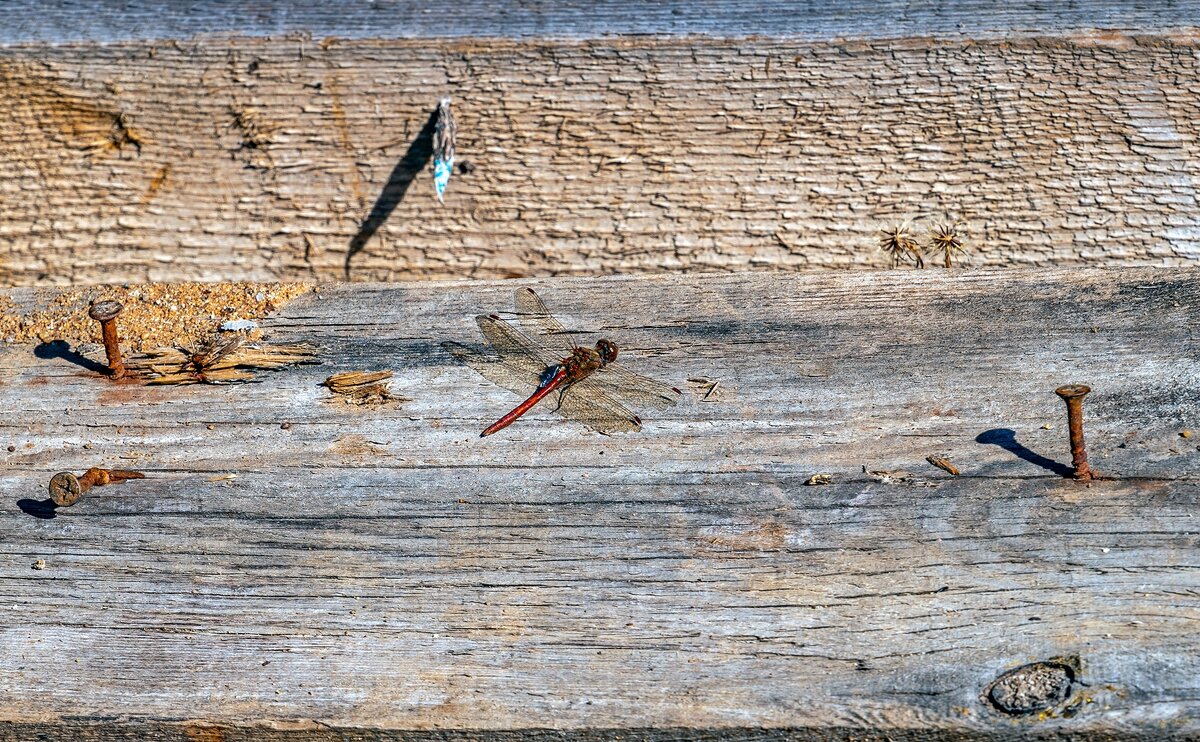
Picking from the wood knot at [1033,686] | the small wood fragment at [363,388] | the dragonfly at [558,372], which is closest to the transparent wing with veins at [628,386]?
the dragonfly at [558,372]

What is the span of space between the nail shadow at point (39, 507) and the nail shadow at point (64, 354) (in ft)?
1.30

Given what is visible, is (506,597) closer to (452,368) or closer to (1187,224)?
(452,368)

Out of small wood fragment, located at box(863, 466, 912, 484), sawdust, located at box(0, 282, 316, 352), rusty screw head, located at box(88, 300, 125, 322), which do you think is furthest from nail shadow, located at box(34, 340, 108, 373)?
small wood fragment, located at box(863, 466, 912, 484)

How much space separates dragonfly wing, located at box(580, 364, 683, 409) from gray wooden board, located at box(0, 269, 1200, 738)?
0.15ft

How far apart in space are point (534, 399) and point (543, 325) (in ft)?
0.81

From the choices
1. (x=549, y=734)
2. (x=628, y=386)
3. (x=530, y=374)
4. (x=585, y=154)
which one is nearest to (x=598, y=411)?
(x=628, y=386)

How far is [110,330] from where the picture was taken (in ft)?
7.33

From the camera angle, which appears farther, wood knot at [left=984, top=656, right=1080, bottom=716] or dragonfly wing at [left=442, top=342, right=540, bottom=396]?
dragonfly wing at [left=442, top=342, right=540, bottom=396]

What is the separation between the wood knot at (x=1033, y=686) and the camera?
1582 mm

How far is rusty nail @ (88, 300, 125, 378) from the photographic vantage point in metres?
2.19

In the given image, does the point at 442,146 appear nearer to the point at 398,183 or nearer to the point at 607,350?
the point at 398,183

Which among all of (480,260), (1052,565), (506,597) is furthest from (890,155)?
(506,597)

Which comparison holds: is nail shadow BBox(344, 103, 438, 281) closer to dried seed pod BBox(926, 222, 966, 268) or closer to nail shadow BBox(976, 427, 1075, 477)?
dried seed pod BBox(926, 222, 966, 268)

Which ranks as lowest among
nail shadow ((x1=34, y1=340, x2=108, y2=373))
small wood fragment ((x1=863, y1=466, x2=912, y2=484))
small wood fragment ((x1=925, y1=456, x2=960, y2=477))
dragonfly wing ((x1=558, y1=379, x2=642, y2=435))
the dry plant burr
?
small wood fragment ((x1=863, y1=466, x2=912, y2=484))
